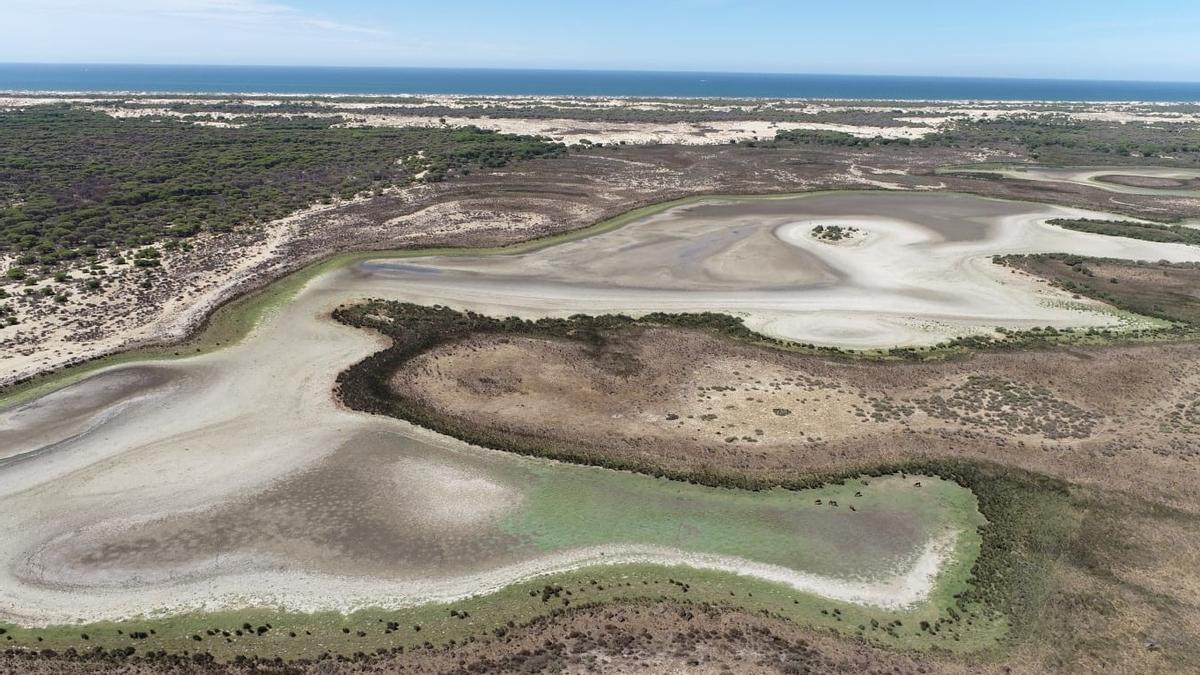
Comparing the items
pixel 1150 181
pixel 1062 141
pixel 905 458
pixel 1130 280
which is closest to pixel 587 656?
pixel 905 458

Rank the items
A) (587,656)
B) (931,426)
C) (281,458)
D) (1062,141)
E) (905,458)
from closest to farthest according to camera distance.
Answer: (587,656)
(281,458)
(905,458)
(931,426)
(1062,141)

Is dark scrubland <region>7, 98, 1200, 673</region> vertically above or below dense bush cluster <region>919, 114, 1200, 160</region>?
below

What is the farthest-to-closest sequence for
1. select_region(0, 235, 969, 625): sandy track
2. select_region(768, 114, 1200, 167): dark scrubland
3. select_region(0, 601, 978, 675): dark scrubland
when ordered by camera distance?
select_region(768, 114, 1200, 167): dark scrubland, select_region(0, 235, 969, 625): sandy track, select_region(0, 601, 978, 675): dark scrubland

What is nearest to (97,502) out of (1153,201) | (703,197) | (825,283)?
(825,283)

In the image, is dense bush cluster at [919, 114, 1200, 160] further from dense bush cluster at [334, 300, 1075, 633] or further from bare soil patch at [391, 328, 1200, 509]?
dense bush cluster at [334, 300, 1075, 633]

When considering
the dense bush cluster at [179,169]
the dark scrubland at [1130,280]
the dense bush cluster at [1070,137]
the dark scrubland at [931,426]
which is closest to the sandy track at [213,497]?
the dark scrubland at [931,426]

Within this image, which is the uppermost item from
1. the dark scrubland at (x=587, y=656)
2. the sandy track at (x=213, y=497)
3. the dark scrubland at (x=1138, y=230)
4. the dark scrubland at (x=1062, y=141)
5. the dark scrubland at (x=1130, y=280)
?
the dark scrubland at (x=1062, y=141)

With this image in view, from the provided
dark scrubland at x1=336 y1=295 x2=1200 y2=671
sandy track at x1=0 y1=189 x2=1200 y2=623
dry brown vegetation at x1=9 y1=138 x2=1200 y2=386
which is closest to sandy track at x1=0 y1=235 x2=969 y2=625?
sandy track at x1=0 y1=189 x2=1200 y2=623

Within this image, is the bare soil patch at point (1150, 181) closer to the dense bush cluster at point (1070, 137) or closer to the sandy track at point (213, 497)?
the dense bush cluster at point (1070, 137)

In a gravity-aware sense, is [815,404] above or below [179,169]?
below

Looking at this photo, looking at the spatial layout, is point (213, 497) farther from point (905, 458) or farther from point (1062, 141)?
point (1062, 141)
